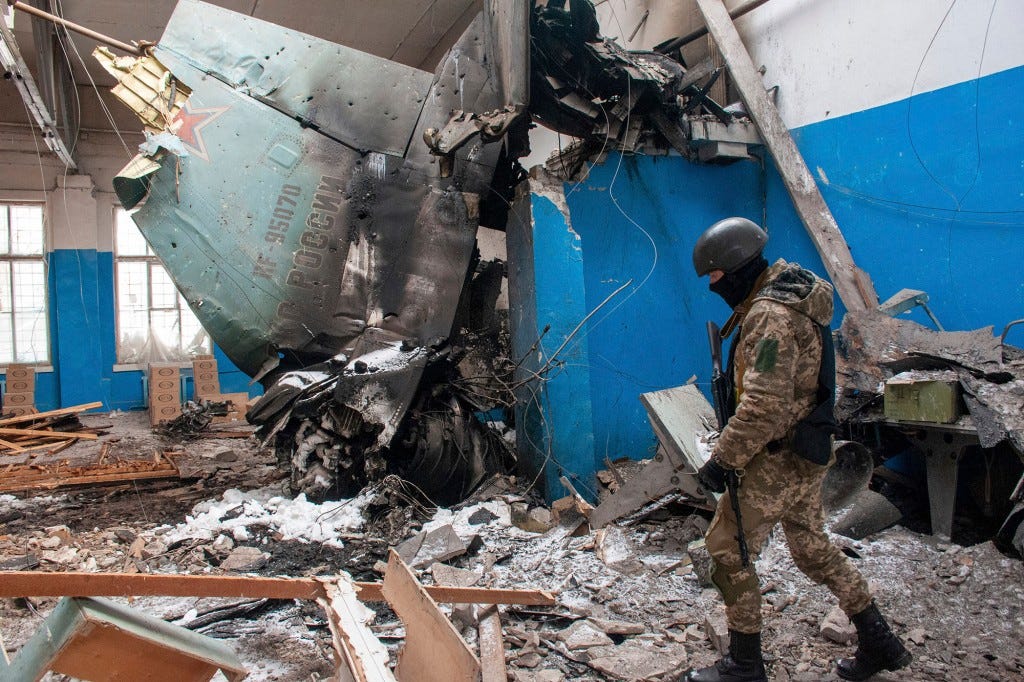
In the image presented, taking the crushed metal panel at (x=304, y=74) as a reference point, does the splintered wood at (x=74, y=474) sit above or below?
below

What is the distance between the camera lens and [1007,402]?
3.00 metres

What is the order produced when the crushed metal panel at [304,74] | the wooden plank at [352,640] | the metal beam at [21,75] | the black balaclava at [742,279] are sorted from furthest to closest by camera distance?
the metal beam at [21,75], the crushed metal panel at [304,74], the black balaclava at [742,279], the wooden plank at [352,640]

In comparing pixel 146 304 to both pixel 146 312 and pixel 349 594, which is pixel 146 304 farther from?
pixel 349 594

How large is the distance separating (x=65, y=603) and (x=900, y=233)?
493cm

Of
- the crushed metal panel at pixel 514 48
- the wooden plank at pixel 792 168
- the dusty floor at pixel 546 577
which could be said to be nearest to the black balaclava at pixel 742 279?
the dusty floor at pixel 546 577

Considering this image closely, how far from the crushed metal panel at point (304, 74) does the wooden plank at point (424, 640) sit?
371cm

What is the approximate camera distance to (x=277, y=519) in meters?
4.11

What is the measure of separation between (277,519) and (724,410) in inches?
116

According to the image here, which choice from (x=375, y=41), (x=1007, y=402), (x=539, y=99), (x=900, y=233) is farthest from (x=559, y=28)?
(x=375, y=41)

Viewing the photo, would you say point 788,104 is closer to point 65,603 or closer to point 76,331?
point 65,603

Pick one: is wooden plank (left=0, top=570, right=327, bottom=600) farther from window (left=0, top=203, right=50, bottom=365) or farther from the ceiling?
window (left=0, top=203, right=50, bottom=365)

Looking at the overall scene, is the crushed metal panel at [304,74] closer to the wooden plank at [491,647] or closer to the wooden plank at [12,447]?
the wooden plank at [491,647]

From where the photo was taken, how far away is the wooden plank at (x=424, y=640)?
1.74 m

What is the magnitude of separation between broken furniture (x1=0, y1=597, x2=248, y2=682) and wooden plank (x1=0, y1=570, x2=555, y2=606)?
47mm
